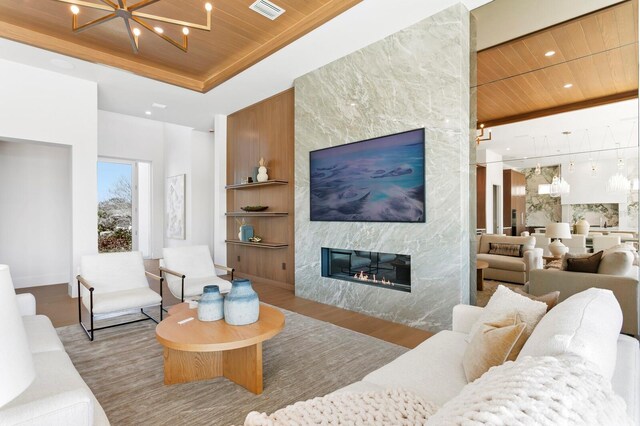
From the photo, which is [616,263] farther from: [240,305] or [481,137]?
[240,305]

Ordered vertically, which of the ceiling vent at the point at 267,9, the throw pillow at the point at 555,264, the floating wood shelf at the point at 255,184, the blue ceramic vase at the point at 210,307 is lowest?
the blue ceramic vase at the point at 210,307

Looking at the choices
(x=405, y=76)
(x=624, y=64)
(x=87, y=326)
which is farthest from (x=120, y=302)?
(x=624, y=64)

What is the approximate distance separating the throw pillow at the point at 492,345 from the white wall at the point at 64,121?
5405 mm

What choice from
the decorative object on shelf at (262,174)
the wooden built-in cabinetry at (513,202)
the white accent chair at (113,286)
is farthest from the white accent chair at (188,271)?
the wooden built-in cabinetry at (513,202)

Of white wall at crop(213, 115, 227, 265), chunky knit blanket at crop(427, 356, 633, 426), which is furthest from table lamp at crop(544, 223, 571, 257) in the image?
white wall at crop(213, 115, 227, 265)

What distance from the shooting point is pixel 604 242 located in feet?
9.68

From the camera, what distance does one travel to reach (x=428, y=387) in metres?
1.53

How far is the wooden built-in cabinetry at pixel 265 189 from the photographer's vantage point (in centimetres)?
536

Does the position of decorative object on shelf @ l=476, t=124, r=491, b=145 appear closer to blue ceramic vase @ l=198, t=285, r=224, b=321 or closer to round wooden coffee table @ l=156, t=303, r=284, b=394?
round wooden coffee table @ l=156, t=303, r=284, b=394

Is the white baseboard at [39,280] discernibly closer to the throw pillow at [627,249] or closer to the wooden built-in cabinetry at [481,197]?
the wooden built-in cabinetry at [481,197]

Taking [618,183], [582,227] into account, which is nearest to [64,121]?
[582,227]

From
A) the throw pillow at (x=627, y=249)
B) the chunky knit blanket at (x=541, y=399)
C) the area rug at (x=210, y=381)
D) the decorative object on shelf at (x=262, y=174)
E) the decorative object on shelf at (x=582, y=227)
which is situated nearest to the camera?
the chunky knit blanket at (x=541, y=399)

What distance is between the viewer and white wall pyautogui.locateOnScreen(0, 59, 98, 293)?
4.47 m

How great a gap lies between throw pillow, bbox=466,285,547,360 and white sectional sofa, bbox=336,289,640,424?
148 mm
